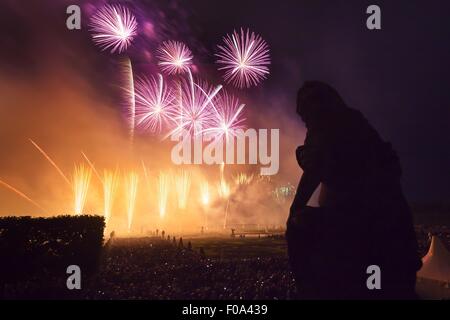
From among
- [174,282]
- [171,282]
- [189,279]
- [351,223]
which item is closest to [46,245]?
[171,282]

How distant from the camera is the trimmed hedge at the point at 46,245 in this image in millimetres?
13328

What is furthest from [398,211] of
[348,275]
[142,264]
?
[142,264]

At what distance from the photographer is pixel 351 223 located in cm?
789

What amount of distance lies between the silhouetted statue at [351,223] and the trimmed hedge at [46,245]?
10596 millimetres

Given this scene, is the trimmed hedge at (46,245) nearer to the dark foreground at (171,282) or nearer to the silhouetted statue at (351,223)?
the dark foreground at (171,282)

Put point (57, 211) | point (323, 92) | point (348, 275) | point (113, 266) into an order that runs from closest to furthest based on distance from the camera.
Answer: point (348, 275), point (323, 92), point (113, 266), point (57, 211)

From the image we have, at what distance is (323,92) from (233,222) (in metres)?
67.6

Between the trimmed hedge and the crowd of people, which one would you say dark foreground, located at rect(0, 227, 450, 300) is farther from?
the trimmed hedge

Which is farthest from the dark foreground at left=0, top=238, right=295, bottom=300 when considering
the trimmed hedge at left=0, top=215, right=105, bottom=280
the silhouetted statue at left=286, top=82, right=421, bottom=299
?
the silhouetted statue at left=286, top=82, right=421, bottom=299

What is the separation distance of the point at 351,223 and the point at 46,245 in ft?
40.7

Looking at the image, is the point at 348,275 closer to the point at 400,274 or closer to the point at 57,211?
the point at 400,274

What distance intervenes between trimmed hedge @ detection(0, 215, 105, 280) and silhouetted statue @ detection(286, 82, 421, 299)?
34.8 feet

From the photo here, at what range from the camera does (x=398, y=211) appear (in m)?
8.09

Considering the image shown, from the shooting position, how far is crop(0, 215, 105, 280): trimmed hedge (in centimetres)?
1333
